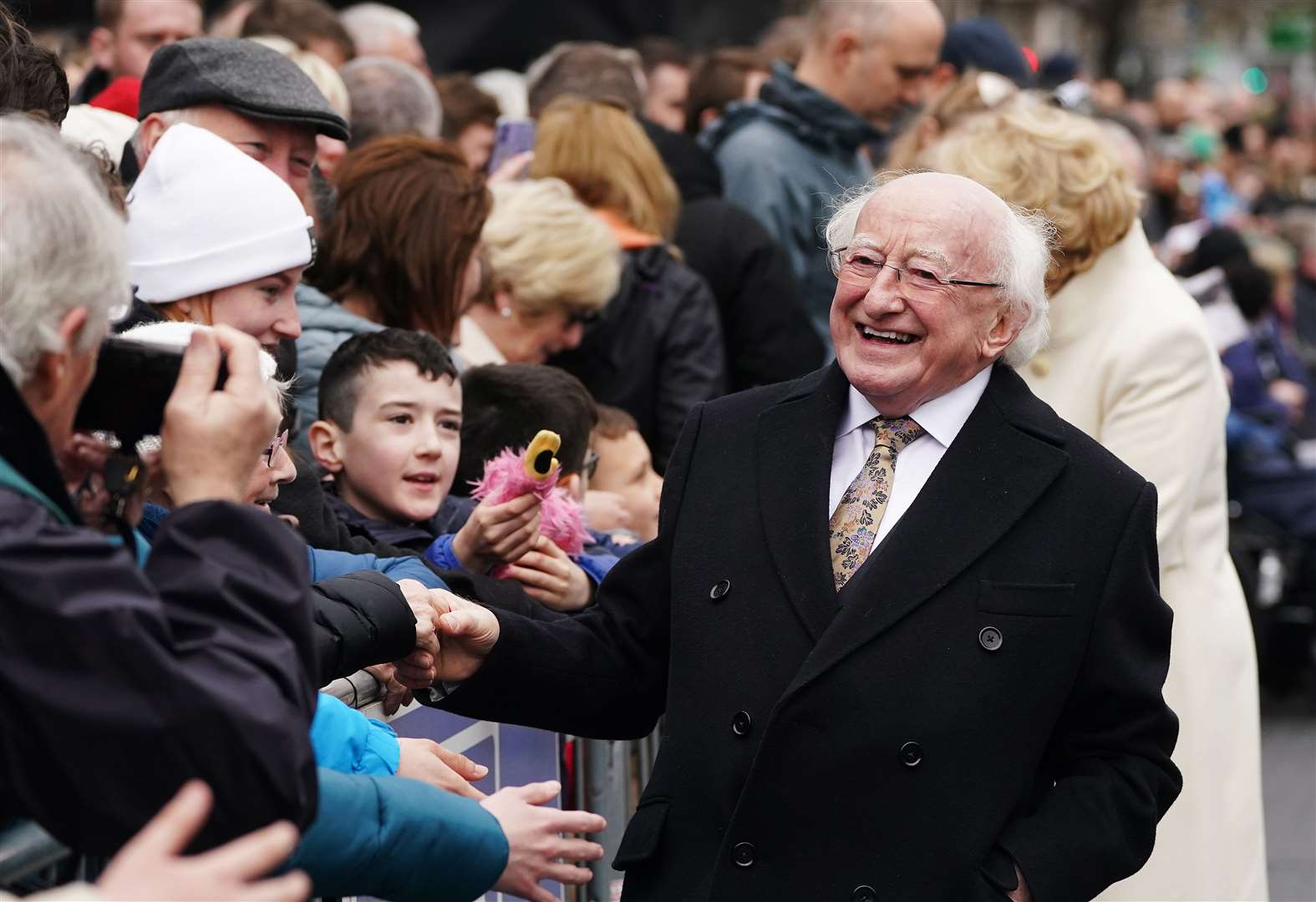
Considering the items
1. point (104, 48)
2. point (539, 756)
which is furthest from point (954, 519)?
point (104, 48)

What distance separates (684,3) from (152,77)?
8244 millimetres

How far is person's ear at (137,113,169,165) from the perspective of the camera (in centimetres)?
413

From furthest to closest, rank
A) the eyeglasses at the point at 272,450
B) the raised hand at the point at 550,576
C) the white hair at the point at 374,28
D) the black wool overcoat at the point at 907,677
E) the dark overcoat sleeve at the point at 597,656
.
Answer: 1. the white hair at the point at 374,28
2. the raised hand at the point at 550,576
3. the dark overcoat sleeve at the point at 597,656
4. the eyeglasses at the point at 272,450
5. the black wool overcoat at the point at 907,677

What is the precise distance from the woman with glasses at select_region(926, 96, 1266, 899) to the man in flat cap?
5.10ft

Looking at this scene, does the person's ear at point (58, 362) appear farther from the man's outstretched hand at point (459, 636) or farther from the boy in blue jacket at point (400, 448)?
the boy in blue jacket at point (400, 448)

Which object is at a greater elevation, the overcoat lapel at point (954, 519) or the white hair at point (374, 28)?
the overcoat lapel at point (954, 519)

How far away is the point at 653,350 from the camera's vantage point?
19.1ft

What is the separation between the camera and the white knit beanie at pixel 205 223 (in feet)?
11.7

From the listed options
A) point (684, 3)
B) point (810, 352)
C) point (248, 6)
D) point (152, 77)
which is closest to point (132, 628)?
point (152, 77)

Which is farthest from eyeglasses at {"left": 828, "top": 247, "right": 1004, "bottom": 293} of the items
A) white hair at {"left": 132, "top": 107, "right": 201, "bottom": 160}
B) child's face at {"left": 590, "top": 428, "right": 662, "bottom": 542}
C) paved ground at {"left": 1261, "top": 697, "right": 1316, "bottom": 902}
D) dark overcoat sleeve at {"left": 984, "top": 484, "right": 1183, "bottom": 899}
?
paved ground at {"left": 1261, "top": 697, "right": 1316, "bottom": 902}

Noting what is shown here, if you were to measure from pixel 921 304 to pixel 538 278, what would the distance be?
2204 mm

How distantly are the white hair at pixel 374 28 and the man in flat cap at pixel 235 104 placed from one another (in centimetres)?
380

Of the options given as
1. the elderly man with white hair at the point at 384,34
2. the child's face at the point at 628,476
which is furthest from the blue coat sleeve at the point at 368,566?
the elderly man with white hair at the point at 384,34

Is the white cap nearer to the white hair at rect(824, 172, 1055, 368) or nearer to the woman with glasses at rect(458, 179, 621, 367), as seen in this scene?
the white hair at rect(824, 172, 1055, 368)
